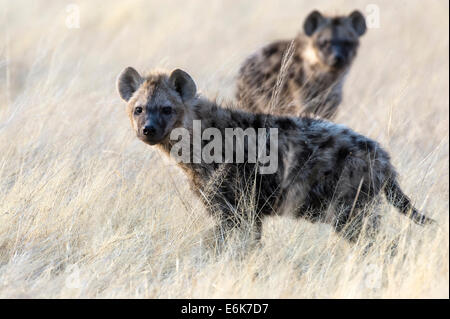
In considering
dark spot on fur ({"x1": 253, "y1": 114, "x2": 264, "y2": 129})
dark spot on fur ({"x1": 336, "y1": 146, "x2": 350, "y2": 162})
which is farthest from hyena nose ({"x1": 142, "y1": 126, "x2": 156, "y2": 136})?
dark spot on fur ({"x1": 336, "y1": 146, "x2": 350, "y2": 162})

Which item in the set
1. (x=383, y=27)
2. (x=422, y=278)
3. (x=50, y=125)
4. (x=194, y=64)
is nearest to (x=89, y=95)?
(x=50, y=125)

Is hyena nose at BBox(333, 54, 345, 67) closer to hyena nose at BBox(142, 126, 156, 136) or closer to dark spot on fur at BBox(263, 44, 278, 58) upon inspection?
dark spot on fur at BBox(263, 44, 278, 58)

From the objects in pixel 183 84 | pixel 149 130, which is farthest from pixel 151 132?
pixel 183 84

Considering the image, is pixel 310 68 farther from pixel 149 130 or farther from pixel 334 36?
pixel 149 130

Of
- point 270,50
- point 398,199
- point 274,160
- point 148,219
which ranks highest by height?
point 270,50

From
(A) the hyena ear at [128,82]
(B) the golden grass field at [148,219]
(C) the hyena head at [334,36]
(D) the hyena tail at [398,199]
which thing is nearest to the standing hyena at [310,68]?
(C) the hyena head at [334,36]

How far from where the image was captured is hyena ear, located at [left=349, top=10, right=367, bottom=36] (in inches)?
330

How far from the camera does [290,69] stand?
804 cm

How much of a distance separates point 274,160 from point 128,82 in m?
1.24

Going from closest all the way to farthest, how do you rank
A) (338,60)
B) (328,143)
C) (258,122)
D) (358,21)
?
(328,143) < (258,122) < (338,60) < (358,21)

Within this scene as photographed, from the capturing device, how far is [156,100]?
500 cm

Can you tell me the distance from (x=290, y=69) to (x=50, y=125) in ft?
9.47

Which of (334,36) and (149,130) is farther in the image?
(334,36)

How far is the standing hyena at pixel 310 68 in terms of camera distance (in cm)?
765
